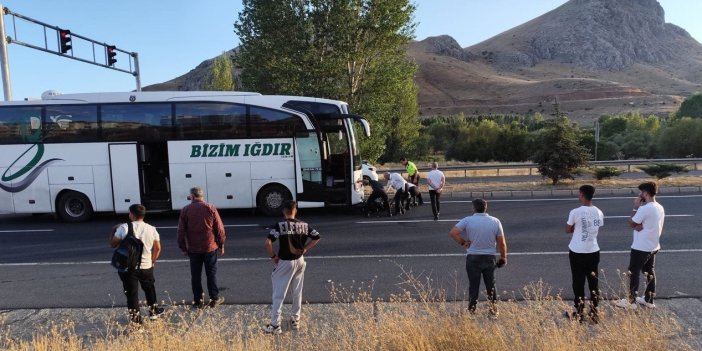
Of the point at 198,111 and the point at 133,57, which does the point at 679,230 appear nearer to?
the point at 198,111

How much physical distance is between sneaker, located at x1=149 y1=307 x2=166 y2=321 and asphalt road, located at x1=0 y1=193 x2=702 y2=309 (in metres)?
0.80

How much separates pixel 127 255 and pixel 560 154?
1811cm

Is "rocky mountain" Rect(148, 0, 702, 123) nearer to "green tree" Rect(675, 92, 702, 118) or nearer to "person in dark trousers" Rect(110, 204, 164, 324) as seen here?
"green tree" Rect(675, 92, 702, 118)

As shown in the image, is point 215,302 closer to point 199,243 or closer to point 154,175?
point 199,243

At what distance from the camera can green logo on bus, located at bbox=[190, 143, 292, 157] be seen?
14266 mm

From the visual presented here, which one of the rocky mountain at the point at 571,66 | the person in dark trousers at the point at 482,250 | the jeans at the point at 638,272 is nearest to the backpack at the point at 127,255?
the person in dark trousers at the point at 482,250

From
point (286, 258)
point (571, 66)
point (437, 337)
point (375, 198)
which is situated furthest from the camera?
point (571, 66)

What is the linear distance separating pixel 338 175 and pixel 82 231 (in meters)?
7.45

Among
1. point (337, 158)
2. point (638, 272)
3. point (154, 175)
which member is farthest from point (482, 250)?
point (154, 175)

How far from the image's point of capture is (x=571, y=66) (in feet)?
488

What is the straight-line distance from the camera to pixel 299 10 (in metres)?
20.2

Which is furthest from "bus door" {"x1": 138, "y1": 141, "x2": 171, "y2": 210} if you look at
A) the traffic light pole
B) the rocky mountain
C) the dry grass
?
the rocky mountain

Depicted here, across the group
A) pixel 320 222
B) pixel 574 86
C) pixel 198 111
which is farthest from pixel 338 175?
pixel 574 86

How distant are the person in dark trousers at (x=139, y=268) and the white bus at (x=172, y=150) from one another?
8.62m
